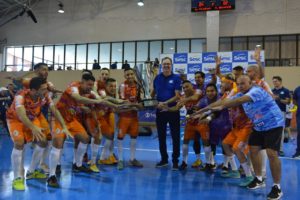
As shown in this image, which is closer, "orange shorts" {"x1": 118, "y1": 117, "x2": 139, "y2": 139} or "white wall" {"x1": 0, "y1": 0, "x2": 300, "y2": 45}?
"orange shorts" {"x1": 118, "y1": 117, "x2": 139, "y2": 139}

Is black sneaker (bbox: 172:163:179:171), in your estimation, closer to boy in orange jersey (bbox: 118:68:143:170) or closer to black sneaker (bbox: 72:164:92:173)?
boy in orange jersey (bbox: 118:68:143:170)

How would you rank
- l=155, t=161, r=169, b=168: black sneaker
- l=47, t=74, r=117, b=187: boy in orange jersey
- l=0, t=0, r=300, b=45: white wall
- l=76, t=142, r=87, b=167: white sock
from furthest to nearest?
l=0, t=0, r=300, b=45: white wall < l=155, t=161, r=169, b=168: black sneaker < l=76, t=142, r=87, b=167: white sock < l=47, t=74, r=117, b=187: boy in orange jersey

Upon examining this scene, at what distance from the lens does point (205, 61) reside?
11367mm

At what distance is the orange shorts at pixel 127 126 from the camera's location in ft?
19.6

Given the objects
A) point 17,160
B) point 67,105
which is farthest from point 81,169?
point 17,160

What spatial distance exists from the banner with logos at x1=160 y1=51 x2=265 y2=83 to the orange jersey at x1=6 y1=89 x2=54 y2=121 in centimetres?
722

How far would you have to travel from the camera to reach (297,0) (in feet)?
50.5

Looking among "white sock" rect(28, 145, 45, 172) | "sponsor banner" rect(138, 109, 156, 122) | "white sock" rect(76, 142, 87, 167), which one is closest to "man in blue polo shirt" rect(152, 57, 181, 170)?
"white sock" rect(76, 142, 87, 167)

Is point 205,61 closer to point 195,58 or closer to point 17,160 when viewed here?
point 195,58

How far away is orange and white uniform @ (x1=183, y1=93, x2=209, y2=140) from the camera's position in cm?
554

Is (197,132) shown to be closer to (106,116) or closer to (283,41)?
(106,116)

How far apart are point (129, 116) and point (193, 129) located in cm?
122

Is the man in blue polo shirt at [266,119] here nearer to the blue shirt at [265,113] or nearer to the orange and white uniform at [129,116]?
the blue shirt at [265,113]

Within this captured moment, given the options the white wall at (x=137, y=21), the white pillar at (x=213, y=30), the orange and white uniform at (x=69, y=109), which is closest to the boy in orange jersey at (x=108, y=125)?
the orange and white uniform at (x=69, y=109)
